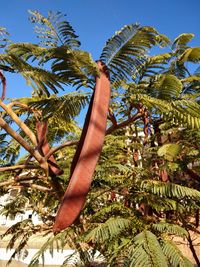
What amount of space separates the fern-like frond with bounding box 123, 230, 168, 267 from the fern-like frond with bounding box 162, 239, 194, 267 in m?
0.22

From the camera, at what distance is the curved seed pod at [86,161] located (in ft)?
6.15

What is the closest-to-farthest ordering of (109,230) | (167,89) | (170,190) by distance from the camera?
(167,89) → (109,230) → (170,190)

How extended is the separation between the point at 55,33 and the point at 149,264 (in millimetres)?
2099

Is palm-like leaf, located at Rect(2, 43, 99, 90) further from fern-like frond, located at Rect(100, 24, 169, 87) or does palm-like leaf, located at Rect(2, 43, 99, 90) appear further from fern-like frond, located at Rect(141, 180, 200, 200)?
fern-like frond, located at Rect(141, 180, 200, 200)

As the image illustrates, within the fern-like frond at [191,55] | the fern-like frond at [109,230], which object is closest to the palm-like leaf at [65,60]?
the fern-like frond at [109,230]

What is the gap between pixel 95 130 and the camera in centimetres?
215

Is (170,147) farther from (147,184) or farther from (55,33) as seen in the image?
(55,33)

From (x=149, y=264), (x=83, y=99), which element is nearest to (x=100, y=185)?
(x=83, y=99)

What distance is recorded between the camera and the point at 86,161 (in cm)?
201

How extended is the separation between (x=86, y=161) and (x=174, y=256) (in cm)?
152

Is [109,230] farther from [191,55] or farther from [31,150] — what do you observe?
[191,55]

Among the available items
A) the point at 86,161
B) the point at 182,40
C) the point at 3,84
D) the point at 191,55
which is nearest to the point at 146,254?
the point at 86,161

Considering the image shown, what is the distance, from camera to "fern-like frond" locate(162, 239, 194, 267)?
2.89 metres

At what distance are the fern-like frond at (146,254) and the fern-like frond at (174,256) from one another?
218mm
